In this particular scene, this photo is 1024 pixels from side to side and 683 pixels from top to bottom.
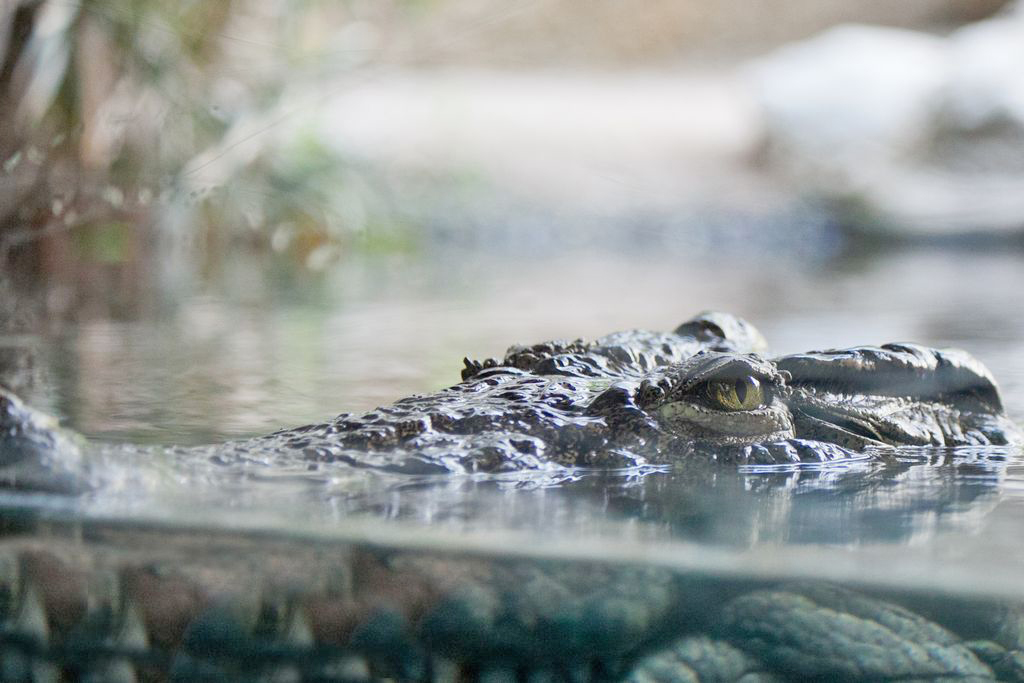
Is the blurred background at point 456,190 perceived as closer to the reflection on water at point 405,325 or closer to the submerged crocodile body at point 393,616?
the reflection on water at point 405,325

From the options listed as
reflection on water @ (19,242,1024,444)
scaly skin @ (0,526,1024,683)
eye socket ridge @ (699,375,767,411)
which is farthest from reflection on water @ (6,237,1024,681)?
reflection on water @ (19,242,1024,444)

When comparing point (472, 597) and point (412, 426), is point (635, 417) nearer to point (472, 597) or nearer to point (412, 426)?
point (412, 426)

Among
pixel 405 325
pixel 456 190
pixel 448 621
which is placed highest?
pixel 456 190

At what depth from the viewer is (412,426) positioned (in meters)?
1.73

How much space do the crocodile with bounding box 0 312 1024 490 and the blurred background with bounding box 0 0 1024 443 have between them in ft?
1.57

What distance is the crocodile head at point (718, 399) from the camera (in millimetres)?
1774

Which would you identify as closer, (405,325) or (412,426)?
(412,426)

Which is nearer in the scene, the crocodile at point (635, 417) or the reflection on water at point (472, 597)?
the reflection on water at point (472, 597)

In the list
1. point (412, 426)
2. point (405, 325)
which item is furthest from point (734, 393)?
point (405, 325)

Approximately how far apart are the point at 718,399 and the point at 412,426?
0.46 metres

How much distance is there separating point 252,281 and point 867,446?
4.36 meters

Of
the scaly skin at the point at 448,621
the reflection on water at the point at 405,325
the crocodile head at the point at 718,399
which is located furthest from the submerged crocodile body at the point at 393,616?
the reflection on water at the point at 405,325

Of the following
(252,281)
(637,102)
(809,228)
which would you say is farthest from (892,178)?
(252,281)

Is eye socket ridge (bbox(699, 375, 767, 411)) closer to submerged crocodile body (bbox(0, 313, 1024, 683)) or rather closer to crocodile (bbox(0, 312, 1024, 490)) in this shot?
crocodile (bbox(0, 312, 1024, 490))
